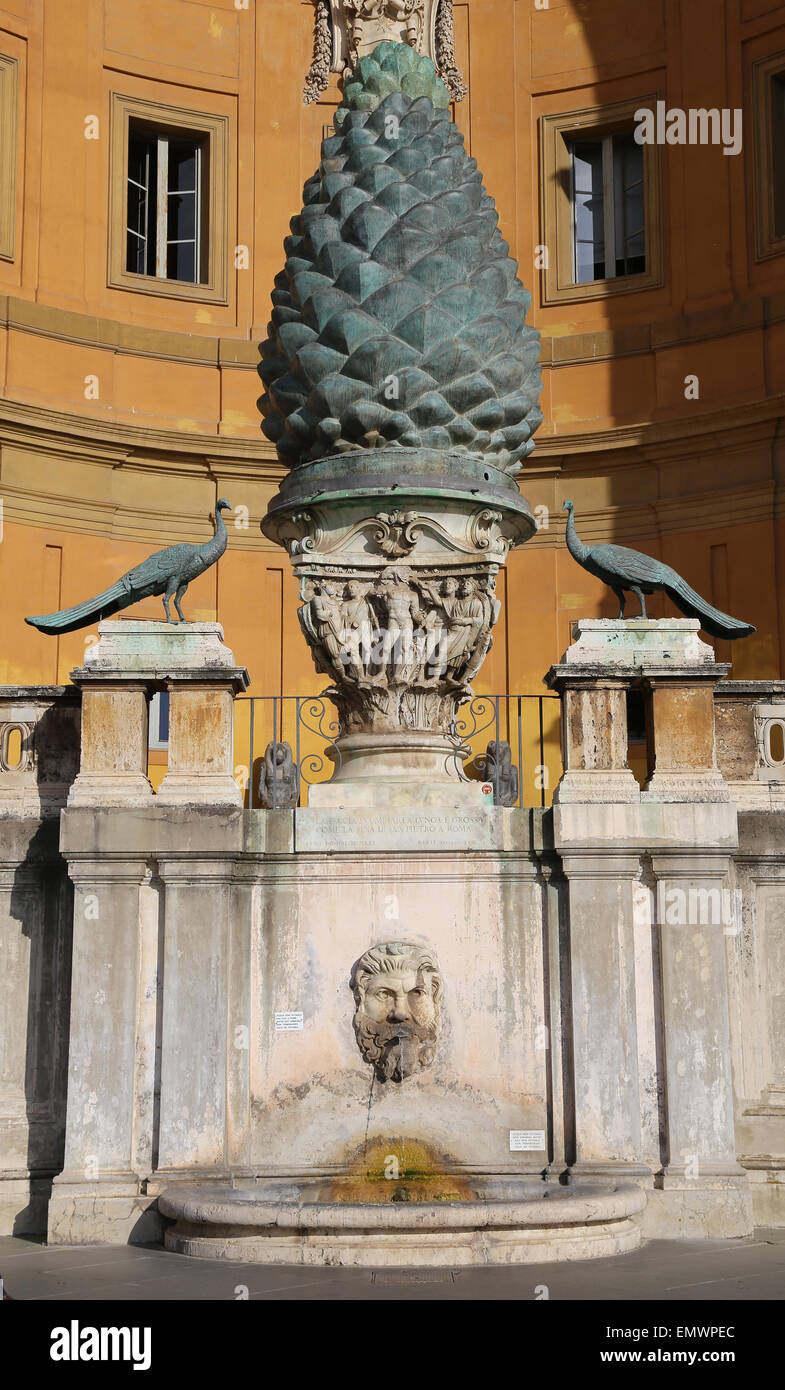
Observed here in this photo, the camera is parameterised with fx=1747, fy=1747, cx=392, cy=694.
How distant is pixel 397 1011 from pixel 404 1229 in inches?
65.2

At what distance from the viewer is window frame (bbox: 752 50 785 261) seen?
20062 mm

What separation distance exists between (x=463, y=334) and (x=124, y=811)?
124 inches

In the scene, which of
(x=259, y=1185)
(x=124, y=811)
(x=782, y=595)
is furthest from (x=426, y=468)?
(x=782, y=595)

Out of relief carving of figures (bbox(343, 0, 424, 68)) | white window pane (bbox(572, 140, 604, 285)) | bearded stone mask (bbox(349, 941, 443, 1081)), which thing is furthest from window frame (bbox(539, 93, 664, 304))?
bearded stone mask (bbox(349, 941, 443, 1081))

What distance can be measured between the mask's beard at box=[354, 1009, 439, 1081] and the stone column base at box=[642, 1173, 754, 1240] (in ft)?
4.29

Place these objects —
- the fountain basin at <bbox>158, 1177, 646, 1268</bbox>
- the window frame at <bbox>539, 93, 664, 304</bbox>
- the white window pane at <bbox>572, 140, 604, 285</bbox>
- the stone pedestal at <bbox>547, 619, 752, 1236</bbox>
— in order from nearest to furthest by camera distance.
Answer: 1. the fountain basin at <bbox>158, 1177, 646, 1268</bbox>
2. the stone pedestal at <bbox>547, 619, 752, 1236</bbox>
3. the window frame at <bbox>539, 93, 664, 304</bbox>
4. the white window pane at <bbox>572, 140, 604, 285</bbox>

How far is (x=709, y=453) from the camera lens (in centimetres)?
2034

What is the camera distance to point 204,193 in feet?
72.2

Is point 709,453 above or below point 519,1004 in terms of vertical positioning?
above

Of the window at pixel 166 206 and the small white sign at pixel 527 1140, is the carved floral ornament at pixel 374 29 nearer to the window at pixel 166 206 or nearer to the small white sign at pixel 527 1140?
the small white sign at pixel 527 1140

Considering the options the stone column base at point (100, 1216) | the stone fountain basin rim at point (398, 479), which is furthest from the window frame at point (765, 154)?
the stone column base at point (100, 1216)

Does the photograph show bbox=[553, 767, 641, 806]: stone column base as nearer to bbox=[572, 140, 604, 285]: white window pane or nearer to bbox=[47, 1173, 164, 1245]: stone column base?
bbox=[47, 1173, 164, 1245]: stone column base

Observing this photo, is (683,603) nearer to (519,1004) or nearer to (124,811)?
(519,1004)

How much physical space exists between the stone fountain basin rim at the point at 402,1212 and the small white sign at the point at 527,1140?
86 centimetres
